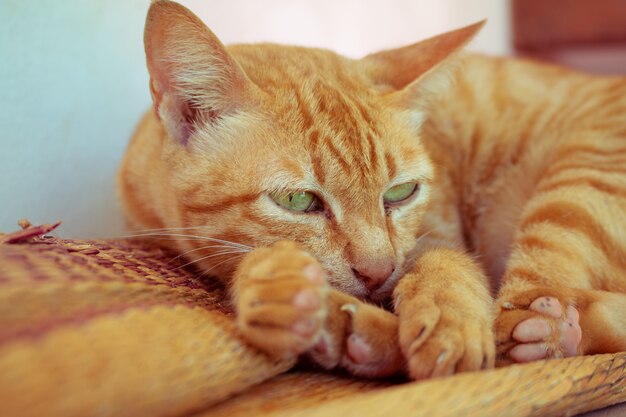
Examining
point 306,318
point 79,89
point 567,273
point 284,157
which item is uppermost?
point 79,89

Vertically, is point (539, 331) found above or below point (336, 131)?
below

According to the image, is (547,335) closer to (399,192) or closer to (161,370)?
(399,192)

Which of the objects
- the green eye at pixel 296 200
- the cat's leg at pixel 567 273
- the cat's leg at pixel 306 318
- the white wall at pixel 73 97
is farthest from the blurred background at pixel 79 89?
the cat's leg at pixel 306 318

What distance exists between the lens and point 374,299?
1178 mm

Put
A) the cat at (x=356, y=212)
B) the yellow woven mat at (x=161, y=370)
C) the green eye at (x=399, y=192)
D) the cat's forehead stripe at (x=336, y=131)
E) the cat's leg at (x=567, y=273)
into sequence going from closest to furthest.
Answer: the yellow woven mat at (x=161, y=370), the cat at (x=356, y=212), the cat's leg at (x=567, y=273), the cat's forehead stripe at (x=336, y=131), the green eye at (x=399, y=192)

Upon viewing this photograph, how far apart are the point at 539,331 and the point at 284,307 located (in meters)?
0.51

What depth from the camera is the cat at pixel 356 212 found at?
3.14ft

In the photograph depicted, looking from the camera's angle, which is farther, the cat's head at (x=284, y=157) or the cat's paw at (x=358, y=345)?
the cat's head at (x=284, y=157)

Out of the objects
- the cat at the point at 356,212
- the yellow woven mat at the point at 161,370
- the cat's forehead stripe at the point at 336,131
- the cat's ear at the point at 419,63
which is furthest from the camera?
the cat's ear at the point at 419,63

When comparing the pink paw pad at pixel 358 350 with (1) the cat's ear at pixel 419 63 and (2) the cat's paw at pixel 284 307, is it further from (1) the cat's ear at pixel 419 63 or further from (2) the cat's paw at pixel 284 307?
(1) the cat's ear at pixel 419 63

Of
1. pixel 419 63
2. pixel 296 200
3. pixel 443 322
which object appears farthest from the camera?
pixel 419 63

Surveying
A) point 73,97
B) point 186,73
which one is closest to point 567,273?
point 186,73

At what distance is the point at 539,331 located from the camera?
1.06 m

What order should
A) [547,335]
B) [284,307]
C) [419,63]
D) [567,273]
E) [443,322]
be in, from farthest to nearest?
[419,63], [567,273], [547,335], [443,322], [284,307]
